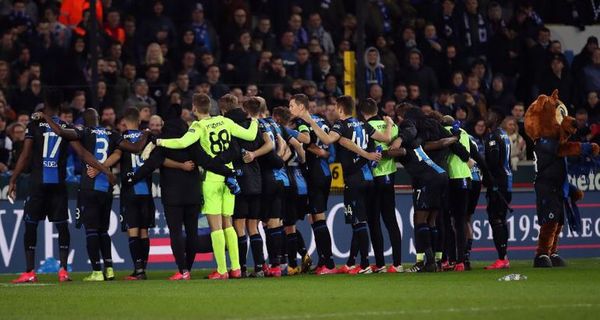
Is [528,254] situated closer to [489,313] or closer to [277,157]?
[277,157]

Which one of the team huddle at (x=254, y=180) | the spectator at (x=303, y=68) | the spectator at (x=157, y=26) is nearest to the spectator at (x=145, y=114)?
the spectator at (x=157, y=26)

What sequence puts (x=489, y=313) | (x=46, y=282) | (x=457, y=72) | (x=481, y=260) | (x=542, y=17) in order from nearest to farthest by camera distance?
(x=489, y=313), (x=46, y=282), (x=481, y=260), (x=457, y=72), (x=542, y=17)

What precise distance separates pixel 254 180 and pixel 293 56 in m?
8.36

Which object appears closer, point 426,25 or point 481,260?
point 481,260

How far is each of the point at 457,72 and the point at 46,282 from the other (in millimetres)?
11147

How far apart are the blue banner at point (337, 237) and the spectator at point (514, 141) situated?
0.71 meters

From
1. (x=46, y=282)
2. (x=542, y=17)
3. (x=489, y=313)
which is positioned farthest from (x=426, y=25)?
(x=489, y=313)

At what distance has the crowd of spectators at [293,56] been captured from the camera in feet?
76.8

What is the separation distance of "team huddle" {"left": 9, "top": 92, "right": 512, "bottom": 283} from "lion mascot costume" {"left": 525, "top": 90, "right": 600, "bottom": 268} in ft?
2.31

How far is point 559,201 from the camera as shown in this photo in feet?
60.2

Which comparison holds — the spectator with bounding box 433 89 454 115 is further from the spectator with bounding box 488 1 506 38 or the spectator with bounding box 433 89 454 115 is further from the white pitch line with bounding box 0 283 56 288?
the white pitch line with bounding box 0 283 56 288

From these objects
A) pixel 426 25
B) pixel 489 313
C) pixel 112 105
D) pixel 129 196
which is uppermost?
pixel 426 25

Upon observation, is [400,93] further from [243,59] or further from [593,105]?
[593,105]

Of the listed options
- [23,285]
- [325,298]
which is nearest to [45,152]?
[23,285]
